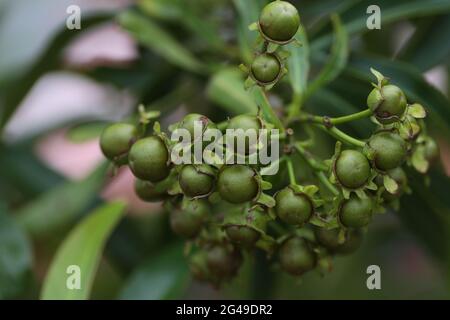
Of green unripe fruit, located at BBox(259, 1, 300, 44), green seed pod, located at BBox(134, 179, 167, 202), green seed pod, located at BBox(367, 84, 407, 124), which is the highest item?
green unripe fruit, located at BBox(259, 1, 300, 44)

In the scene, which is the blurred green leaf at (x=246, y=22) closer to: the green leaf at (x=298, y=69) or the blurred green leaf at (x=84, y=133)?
the green leaf at (x=298, y=69)

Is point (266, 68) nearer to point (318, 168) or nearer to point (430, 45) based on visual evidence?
point (318, 168)

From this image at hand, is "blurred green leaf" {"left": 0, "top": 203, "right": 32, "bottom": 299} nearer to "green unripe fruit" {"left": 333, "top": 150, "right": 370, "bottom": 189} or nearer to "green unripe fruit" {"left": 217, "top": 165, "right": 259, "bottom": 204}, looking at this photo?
"green unripe fruit" {"left": 217, "top": 165, "right": 259, "bottom": 204}

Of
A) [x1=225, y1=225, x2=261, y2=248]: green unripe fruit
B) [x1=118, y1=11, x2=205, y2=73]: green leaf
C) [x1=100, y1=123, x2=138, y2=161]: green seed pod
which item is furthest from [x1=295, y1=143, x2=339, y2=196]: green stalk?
[x1=118, y1=11, x2=205, y2=73]: green leaf

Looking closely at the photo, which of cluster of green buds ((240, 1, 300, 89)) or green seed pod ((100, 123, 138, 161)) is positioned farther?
green seed pod ((100, 123, 138, 161))

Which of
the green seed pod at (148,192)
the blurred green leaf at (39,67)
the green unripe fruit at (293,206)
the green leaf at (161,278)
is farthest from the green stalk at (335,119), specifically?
the blurred green leaf at (39,67)

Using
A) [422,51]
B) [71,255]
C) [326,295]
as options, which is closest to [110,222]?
[71,255]

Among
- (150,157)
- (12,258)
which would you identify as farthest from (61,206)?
(150,157)
